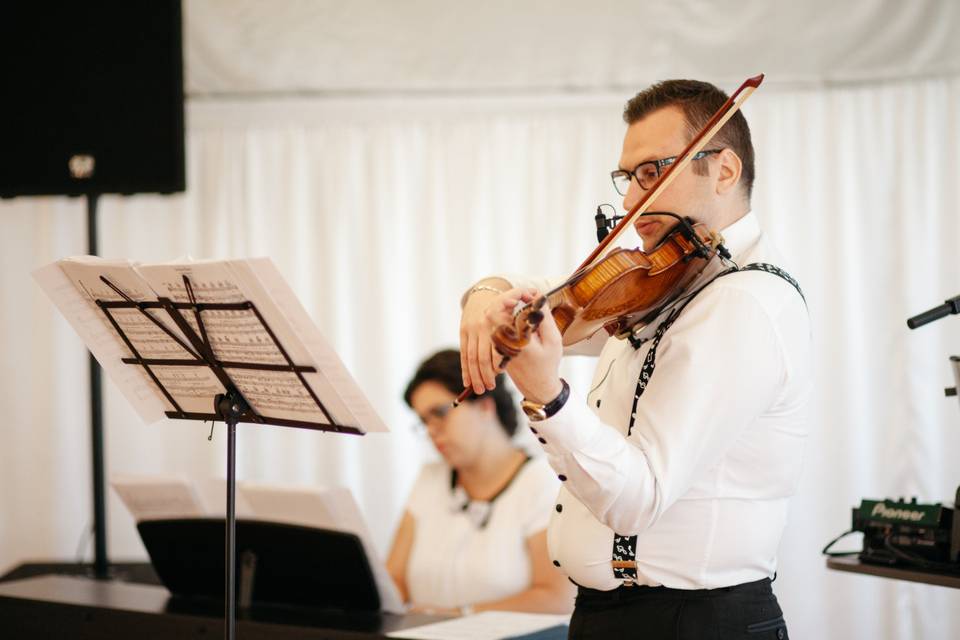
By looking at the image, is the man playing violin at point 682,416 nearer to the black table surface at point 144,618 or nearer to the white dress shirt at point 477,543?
the black table surface at point 144,618

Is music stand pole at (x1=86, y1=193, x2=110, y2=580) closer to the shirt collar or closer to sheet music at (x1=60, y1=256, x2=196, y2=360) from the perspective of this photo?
sheet music at (x1=60, y1=256, x2=196, y2=360)

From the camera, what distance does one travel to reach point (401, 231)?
4113mm

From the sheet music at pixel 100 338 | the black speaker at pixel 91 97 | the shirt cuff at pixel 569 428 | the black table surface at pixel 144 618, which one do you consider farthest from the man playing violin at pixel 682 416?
the black speaker at pixel 91 97

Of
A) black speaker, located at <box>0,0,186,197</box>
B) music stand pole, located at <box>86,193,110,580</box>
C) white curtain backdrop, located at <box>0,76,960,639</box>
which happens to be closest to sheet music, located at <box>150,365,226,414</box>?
black speaker, located at <box>0,0,186,197</box>

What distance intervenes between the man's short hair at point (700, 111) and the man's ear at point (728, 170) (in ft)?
0.05

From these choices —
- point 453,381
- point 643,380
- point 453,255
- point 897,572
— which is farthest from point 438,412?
point 643,380

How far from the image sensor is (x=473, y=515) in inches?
130

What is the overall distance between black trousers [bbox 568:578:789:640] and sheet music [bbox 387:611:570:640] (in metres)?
0.63

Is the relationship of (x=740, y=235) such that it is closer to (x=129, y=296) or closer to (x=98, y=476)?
(x=129, y=296)

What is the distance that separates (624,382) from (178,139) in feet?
7.06

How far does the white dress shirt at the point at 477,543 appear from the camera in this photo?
3180mm

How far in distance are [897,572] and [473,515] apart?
4.85 feet

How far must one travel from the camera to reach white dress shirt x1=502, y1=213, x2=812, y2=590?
1458 mm

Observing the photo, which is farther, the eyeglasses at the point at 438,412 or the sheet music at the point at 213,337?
the eyeglasses at the point at 438,412
